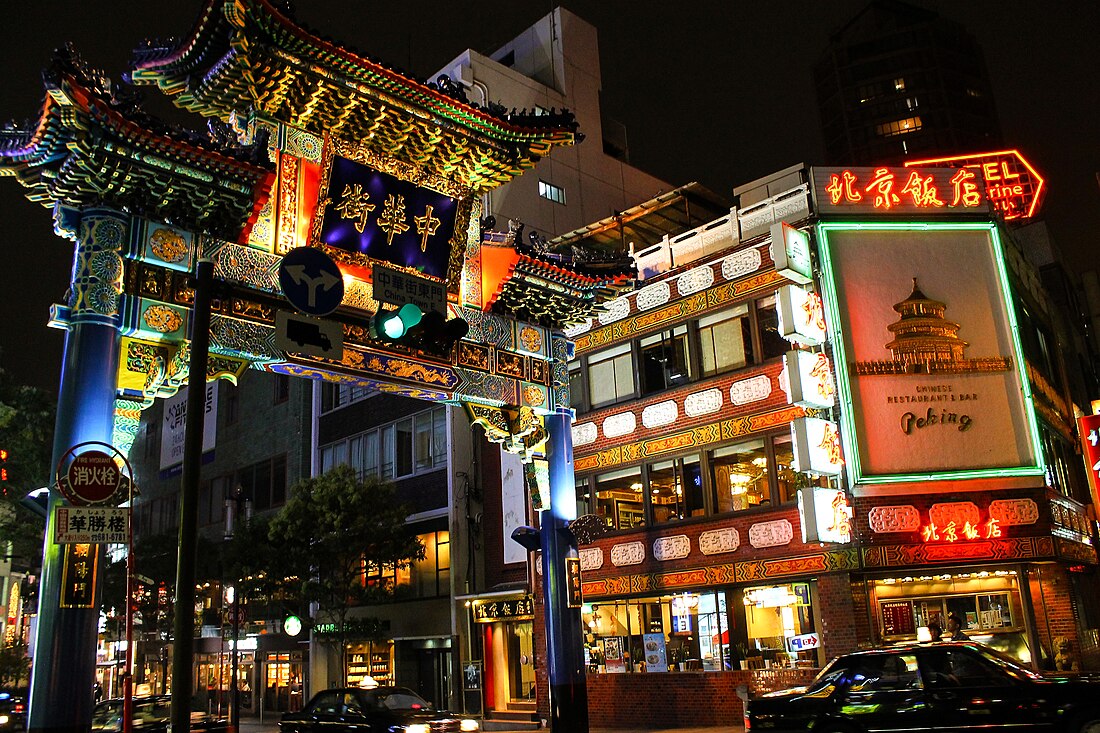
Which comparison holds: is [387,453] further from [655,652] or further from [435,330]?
[435,330]

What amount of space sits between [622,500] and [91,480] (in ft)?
54.9

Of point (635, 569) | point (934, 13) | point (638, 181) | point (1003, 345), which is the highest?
point (934, 13)

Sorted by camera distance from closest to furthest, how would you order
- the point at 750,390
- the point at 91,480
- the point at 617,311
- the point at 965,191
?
the point at 91,480 < the point at 750,390 < the point at 965,191 < the point at 617,311

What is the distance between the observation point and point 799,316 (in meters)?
21.0

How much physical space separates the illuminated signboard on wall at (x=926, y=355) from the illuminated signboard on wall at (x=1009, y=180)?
10.5 feet

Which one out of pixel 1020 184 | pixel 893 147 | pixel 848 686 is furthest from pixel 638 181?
pixel 893 147

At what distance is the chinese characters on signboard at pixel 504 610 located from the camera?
26562mm

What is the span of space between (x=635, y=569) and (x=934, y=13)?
84.0 metres

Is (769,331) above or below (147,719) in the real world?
above

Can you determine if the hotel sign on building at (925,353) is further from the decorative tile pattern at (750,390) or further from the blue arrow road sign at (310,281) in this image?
the blue arrow road sign at (310,281)

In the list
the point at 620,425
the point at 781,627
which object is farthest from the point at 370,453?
the point at 781,627

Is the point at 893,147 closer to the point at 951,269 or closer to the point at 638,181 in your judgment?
the point at 638,181

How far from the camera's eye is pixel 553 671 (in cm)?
1842

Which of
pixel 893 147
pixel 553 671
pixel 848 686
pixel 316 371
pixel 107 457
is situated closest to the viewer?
pixel 107 457
